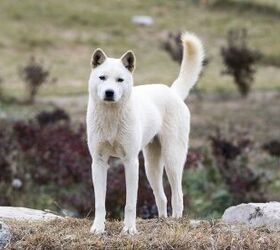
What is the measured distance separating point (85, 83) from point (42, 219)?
18129 millimetres

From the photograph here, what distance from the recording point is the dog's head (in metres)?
6.85

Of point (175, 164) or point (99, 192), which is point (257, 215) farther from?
point (99, 192)

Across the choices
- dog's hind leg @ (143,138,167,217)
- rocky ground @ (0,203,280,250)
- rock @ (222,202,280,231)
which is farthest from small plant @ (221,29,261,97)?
rocky ground @ (0,203,280,250)

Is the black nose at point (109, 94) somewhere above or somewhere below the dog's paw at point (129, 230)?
above

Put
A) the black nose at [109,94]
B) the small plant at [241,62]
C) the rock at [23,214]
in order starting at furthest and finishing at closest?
the small plant at [241,62] → the rock at [23,214] → the black nose at [109,94]

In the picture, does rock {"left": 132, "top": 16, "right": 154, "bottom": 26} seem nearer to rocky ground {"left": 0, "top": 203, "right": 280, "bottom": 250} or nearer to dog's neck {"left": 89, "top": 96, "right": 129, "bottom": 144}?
rocky ground {"left": 0, "top": 203, "right": 280, "bottom": 250}

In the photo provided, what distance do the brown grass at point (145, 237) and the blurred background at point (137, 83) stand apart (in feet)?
5.39

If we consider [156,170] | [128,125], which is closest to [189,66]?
[156,170]

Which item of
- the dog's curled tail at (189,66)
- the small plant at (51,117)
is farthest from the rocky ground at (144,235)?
the small plant at (51,117)

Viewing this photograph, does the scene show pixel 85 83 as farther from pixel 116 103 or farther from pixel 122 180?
pixel 116 103

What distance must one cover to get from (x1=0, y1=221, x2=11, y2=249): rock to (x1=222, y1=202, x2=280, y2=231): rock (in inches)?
74.2

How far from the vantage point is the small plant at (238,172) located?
1281cm

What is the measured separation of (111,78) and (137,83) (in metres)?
18.1

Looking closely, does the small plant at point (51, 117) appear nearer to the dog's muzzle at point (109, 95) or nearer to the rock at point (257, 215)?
the rock at point (257, 215)
